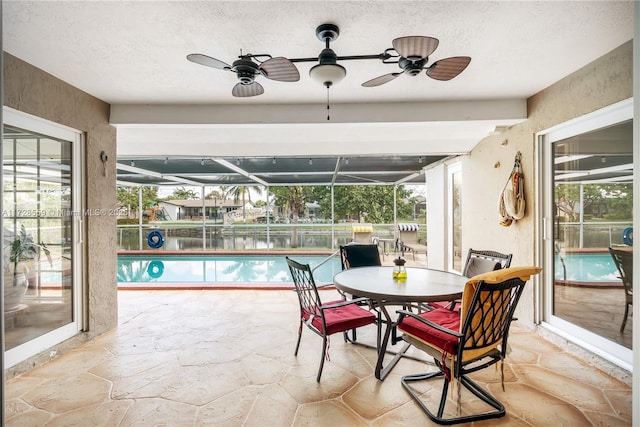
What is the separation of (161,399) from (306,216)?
31.4 feet

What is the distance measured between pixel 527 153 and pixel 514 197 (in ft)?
1.59

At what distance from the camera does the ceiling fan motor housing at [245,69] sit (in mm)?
2131

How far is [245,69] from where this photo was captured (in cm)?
216

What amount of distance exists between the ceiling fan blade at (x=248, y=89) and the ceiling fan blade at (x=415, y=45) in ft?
3.50

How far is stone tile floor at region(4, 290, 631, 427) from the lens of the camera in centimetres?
202

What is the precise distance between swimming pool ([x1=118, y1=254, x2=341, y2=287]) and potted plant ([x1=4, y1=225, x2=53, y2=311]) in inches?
103

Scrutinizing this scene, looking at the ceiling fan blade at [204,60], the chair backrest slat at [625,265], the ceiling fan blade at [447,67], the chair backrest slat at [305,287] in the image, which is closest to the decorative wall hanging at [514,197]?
the chair backrest slat at [625,265]

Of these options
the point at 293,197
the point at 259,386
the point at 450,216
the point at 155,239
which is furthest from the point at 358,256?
the point at 293,197

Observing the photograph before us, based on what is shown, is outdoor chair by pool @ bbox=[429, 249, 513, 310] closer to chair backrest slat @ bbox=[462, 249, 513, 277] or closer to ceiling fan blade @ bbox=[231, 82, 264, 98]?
chair backrest slat @ bbox=[462, 249, 513, 277]

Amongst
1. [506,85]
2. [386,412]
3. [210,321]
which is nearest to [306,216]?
[210,321]

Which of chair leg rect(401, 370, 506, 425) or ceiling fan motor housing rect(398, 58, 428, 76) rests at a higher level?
ceiling fan motor housing rect(398, 58, 428, 76)

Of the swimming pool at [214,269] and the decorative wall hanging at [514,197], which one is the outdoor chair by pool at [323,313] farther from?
the swimming pool at [214,269]

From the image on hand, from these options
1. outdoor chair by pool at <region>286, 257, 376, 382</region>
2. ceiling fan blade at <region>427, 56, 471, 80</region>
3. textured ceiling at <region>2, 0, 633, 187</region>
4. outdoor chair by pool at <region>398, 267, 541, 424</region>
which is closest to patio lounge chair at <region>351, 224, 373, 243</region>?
textured ceiling at <region>2, 0, 633, 187</region>

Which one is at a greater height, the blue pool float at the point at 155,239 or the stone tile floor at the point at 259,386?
the blue pool float at the point at 155,239
